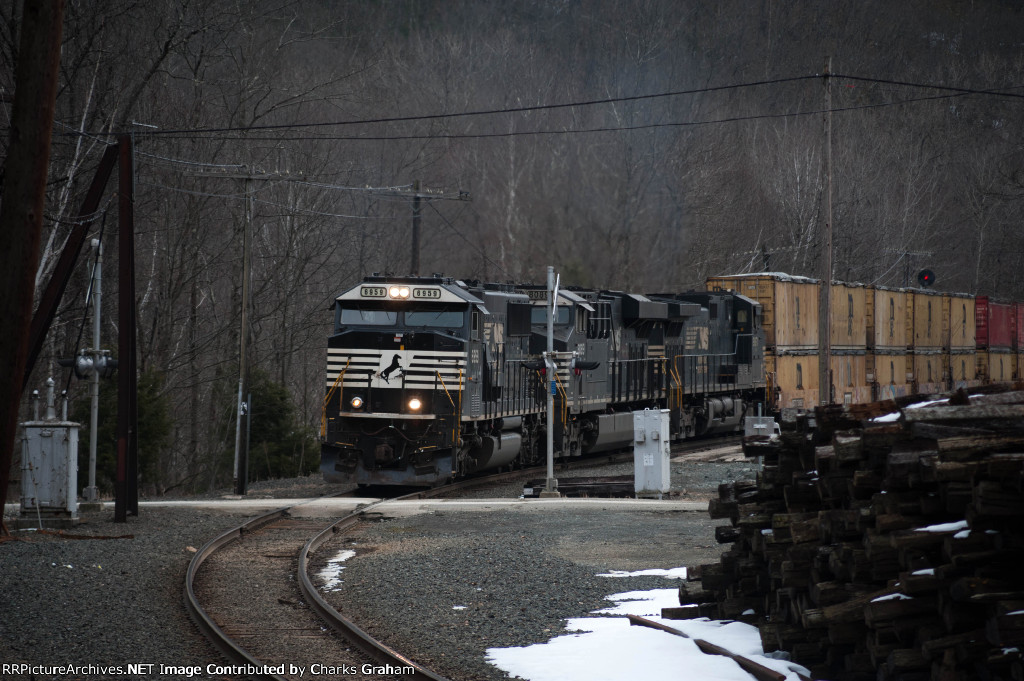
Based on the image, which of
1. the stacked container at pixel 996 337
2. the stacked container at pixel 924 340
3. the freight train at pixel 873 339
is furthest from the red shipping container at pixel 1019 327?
the stacked container at pixel 924 340

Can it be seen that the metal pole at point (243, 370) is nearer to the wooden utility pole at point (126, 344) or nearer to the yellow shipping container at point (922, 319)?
the wooden utility pole at point (126, 344)

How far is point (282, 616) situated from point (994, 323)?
37.2 m

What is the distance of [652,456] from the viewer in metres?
18.4

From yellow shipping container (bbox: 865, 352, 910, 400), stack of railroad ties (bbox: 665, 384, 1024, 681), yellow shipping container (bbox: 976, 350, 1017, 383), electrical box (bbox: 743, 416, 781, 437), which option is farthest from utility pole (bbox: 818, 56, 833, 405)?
yellow shipping container (bbox: 976, 350, 1017, 383)

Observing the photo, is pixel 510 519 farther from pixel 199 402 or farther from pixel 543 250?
pixel 543 250

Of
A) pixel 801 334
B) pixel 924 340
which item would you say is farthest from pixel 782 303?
pixel 924 340

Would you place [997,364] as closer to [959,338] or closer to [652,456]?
[959,338]

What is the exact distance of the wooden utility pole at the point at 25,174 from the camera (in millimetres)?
7586

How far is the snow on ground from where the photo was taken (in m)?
7.16

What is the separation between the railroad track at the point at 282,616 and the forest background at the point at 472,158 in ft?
31.4

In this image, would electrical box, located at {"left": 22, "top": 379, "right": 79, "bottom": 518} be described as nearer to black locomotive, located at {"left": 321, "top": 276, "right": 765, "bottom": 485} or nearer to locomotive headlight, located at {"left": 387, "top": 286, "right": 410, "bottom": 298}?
black locomotive, located at {"left": 321, "top": 276, "right": 765, "bottom": 485}

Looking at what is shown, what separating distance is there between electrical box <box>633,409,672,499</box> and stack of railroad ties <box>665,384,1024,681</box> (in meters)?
10.2

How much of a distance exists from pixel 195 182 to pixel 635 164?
65.1 ft

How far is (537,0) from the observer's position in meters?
61.9
